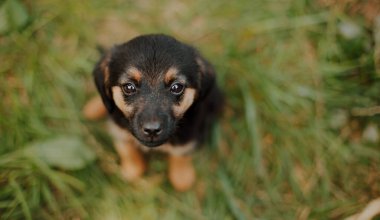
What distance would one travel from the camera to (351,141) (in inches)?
168

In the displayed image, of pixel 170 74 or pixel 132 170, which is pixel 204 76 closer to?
pixel 170 74

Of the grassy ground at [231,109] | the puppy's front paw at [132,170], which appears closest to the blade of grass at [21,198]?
the grassy ground at [231,109]

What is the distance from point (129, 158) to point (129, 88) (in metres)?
1.09

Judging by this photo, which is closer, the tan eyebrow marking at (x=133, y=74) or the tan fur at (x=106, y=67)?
the tan eyebrow marking at (x=133, y=74)

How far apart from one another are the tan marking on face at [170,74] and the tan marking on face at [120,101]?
338 mm

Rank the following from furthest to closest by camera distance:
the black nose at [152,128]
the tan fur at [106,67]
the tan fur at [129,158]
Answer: the tan fur at [129,158] → the tan fur at [106,67] → the black nose at [152,128]

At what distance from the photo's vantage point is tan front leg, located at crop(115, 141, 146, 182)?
3.82 m

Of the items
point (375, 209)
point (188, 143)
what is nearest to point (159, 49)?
point (188, 143)

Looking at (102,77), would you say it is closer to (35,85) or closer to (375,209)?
(35,85)

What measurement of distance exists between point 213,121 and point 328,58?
1.43 metres

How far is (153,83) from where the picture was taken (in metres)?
2.92

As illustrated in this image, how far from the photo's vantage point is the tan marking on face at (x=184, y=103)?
3.02 m

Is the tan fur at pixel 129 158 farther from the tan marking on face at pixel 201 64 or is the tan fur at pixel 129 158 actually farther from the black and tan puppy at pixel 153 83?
the tan marking on face at pixel 201 64

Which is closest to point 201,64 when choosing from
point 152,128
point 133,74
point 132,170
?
point 133,74
